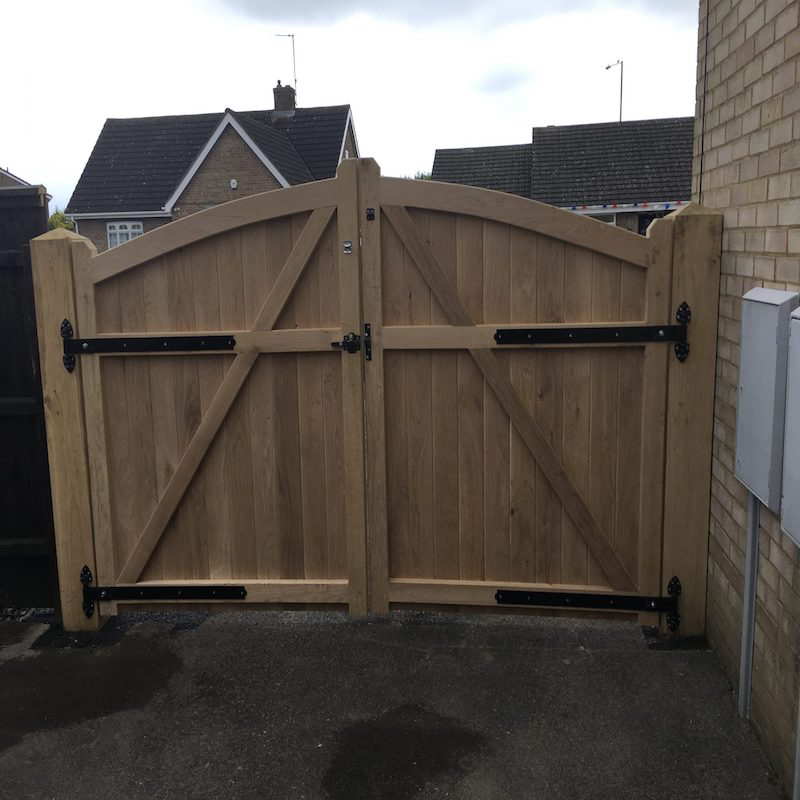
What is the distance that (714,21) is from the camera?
145 inches

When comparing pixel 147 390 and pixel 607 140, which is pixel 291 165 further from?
pixel 147 390

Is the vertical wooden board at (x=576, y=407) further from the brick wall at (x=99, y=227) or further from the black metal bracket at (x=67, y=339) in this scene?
the brick wall at (x=99, y=227)

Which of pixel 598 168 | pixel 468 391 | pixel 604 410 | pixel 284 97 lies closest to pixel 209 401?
pixel 468 391

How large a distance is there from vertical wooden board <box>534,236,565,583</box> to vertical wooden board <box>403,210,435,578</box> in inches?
21.4

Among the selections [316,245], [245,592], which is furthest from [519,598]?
[316,245]

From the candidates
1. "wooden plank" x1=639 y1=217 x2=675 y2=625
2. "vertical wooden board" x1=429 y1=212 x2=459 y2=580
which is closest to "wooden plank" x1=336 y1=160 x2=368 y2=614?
"vertical wooden board" x1=429 y1=212 x2=459 y2=580

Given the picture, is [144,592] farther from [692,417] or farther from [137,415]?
[692,417]

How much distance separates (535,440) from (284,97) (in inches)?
1064

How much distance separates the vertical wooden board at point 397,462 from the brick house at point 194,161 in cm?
2044

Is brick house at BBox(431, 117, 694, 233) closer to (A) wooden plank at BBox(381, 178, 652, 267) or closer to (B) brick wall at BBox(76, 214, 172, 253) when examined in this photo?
(B) brick wall at BBox(76, 214, 172, 253)

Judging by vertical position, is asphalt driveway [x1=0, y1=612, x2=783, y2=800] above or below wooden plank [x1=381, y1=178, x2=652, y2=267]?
below

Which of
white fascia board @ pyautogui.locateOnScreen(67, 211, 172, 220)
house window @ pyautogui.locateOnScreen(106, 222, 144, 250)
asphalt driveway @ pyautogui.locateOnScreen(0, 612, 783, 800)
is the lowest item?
asphalt driveway @ pyautogui.locateOnScreen(0, 612, 783, 800)

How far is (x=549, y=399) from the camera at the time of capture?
12.9ft

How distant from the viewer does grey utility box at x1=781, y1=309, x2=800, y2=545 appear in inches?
100
